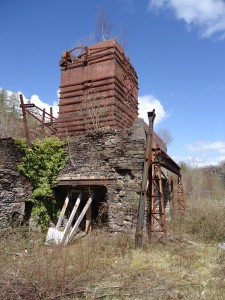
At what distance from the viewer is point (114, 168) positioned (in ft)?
32.7

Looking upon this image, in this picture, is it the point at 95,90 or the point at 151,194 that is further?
the point at 95,90

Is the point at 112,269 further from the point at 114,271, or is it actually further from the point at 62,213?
the point at 62,213

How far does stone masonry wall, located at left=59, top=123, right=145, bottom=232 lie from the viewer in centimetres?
953

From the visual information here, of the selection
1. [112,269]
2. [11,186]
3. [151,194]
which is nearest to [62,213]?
[11,186]

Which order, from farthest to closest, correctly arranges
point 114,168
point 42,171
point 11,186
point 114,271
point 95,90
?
point 95,90, point 42,171, point 114,168, point 11,186, point 114,271

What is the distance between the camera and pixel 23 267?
18.8 ft

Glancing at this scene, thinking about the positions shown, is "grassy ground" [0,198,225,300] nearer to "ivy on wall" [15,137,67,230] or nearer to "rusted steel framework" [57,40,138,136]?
"ivy on wall" [15,137,67,230]

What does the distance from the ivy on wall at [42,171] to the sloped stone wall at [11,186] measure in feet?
0.83

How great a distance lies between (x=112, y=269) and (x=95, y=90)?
8557 mm

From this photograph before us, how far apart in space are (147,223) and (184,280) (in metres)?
3.92

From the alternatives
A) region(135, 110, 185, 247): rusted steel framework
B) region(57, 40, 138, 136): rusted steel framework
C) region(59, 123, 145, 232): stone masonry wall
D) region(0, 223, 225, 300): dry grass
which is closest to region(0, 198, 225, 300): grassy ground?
region(0, 223, 225, 300): dry grass

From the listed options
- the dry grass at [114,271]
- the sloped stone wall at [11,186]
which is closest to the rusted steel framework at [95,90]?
the sloped stone wall at [11,186]

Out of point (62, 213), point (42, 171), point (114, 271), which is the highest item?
point (42, 171)

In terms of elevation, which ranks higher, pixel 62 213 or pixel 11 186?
pixel 11 186
